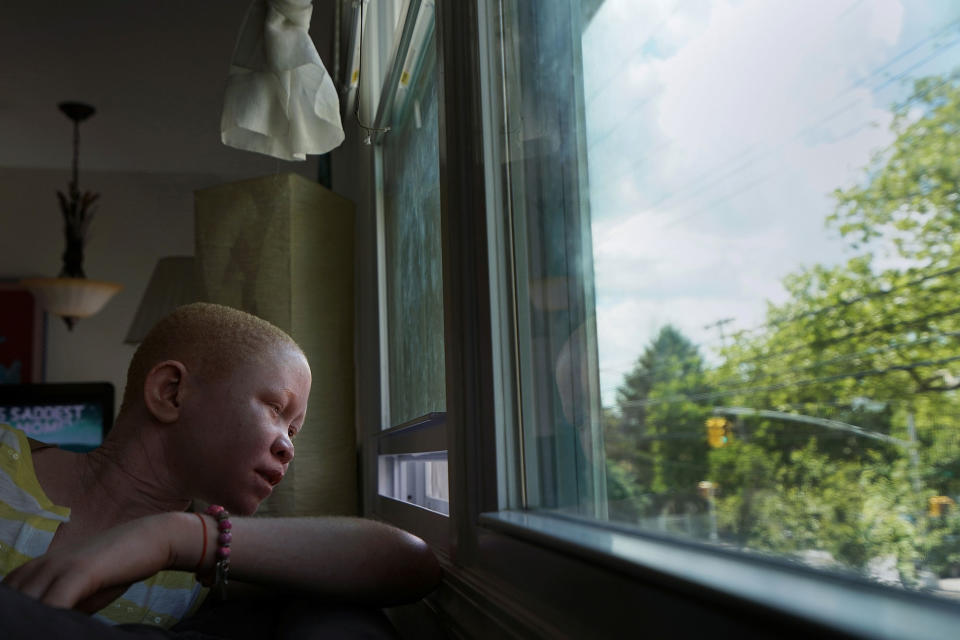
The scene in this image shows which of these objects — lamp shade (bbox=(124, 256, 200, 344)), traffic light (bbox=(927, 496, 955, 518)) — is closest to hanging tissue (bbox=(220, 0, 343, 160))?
traffic light (bbox=(927, 496, 955, 518))

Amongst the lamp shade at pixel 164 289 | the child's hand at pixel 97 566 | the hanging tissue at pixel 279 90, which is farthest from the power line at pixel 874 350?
the lamp shade at pixel 164 289

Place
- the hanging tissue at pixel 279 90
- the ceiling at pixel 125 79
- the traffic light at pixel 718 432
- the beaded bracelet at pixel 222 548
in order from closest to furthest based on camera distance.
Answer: the traffic light at pixel 718 432
the beaded bracelet at pixel 222 548
the hanging tissue at pixel 279 90
the ceiling at pixel 125 79

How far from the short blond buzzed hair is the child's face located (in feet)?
0.07

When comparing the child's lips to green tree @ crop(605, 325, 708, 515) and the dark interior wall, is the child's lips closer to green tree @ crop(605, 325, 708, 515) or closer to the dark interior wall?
green tree @ crop(605, 325, 708, 515)

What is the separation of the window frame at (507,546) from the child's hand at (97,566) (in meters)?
0.30

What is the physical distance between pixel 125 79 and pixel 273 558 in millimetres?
3976

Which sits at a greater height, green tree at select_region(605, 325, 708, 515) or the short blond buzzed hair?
the short blond buzzed hair

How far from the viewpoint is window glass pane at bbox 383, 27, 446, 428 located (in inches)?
55.7

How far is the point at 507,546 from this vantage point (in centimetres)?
75

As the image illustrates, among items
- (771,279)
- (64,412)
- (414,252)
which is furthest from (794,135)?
(64,412)

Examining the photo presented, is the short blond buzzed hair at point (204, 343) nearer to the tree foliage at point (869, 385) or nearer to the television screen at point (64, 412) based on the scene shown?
the tree foliage at point (869, 385)

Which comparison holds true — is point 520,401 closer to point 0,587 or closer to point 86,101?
point 0,587

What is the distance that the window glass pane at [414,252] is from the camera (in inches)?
55.7

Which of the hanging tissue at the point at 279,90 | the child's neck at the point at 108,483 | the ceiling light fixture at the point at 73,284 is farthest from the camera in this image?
the ceiling light fixture at the point at 73,284
